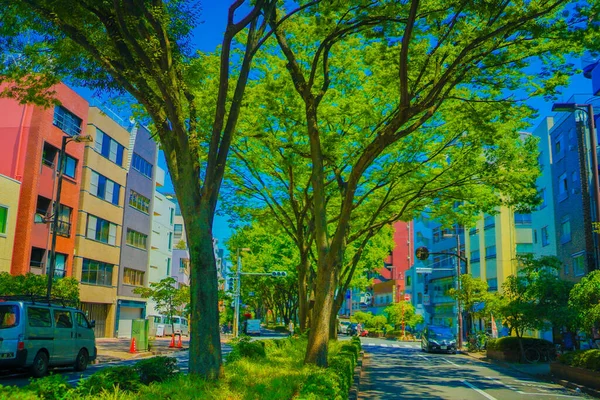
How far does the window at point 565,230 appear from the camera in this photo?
3416 cm

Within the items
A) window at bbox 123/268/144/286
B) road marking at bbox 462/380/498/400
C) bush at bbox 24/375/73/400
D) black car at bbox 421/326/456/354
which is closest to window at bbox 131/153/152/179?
window at bbox 123/268/144/286

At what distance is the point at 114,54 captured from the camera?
10.8m

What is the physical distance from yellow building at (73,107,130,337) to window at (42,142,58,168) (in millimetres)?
4045

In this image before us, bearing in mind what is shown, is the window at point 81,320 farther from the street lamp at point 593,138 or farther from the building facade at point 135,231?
the building facade at point 135,231

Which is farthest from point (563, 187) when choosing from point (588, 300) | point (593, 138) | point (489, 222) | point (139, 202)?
point (139, 202)

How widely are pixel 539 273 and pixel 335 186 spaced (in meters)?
8.87

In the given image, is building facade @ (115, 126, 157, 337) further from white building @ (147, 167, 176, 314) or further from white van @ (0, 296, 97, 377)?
white van @ (0, 296, 97, 377)

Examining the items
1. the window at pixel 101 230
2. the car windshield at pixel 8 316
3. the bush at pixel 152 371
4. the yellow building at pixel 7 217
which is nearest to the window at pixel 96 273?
the window at pixel 101 230

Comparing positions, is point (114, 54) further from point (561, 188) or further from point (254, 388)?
point (561, 188)

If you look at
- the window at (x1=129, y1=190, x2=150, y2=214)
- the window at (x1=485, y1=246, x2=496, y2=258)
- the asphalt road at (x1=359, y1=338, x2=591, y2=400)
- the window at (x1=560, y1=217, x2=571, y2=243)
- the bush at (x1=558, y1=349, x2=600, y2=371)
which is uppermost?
the window at (x1=129, y1=190, x2=150, y2=214)

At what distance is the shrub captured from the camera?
7321 mm

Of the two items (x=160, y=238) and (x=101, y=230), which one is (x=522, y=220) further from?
(x=101, y=230)

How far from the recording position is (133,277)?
47.2 m

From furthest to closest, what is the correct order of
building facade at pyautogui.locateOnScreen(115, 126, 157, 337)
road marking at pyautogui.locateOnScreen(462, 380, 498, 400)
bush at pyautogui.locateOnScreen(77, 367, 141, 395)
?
building facade at pyautogui.locateOnScreen(115, 126, 157, 337), road marking at pyautogui.locateOnScreen(462, 380, 498, 400), bush at pyautogui.locateOnScreen(77, 367, 141, 395)
